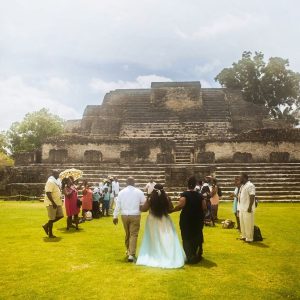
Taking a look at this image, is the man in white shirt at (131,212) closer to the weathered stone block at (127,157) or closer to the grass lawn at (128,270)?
the grass lawn at (128,270)

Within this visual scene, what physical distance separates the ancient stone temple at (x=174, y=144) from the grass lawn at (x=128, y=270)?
371 inches

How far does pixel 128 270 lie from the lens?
6000 mm

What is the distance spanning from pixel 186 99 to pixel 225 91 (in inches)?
169

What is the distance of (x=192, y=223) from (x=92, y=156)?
17642 mm

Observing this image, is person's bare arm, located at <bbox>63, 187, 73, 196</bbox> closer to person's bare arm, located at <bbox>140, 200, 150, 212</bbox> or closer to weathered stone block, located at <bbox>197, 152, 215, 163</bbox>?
person's bare arm, located at <bbox>140, 200, 150, 212</bbox>

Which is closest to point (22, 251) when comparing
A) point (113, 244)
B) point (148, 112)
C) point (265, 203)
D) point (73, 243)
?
point (73, 243)

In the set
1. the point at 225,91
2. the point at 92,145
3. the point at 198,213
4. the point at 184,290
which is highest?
the point at 225,91

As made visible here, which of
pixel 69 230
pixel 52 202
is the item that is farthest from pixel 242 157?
pixel 52 202

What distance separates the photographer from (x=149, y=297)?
187 inches

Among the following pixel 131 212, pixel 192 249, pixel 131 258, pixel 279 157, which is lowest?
pixel 131 258

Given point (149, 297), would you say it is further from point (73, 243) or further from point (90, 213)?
point (90, 213)

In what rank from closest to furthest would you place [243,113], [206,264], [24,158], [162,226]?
1. [206,264]
2. [162,226]
3. [24,158]
4. [243,113]

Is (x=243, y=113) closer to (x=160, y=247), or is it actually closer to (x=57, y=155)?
(x=57, y=155)

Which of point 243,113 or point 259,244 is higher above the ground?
point 243,113
